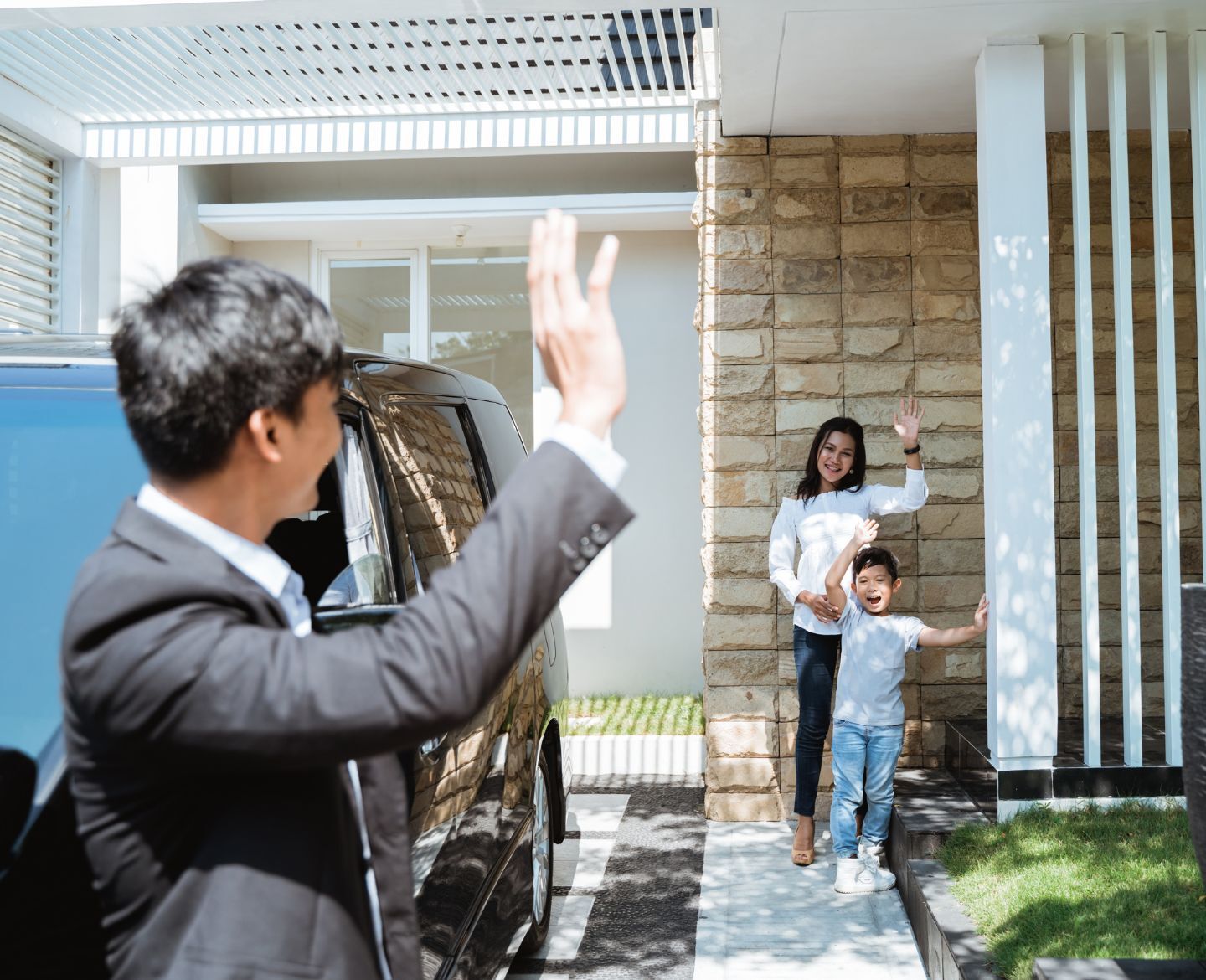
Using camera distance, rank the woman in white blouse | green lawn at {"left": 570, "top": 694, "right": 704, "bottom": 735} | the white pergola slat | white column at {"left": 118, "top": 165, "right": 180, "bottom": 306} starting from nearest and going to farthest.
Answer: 1. the woman in white blouse
2. the white pergola slat
3. green lawn at {"left": 570, "top": 694, "right": 704, "bottom": 735}
4. white column at {"left": 118, "top": 165, "right": 180, "bottom": 306}

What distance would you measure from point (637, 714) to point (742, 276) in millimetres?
3110

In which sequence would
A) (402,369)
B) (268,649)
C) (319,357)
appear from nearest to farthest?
(268,649) < (319,357) < (402,369)

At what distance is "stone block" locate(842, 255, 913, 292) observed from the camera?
252 inches

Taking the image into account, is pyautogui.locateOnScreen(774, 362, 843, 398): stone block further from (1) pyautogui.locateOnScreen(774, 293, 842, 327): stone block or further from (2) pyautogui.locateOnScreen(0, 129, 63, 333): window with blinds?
(2) pyautogui.locateOnScreen(0, 129, 63, 333): window with blinds

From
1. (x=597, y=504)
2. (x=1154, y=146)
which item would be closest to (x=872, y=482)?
(x=1154, y=146)

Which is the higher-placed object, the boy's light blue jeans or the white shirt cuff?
the white shirt cuff

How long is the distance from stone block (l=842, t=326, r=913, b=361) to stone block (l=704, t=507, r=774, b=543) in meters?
0.97

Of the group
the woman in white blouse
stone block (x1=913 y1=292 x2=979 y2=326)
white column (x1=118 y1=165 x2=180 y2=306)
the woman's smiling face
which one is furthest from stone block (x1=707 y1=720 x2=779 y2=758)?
white column (x1=118 y1=165 x2=180 y2=306)

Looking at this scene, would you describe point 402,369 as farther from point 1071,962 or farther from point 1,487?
point 1071,962

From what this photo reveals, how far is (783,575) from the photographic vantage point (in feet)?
18.8

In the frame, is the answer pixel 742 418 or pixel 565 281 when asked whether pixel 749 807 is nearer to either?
pixel 742 418

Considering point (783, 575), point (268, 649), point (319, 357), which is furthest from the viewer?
point (783, 575)

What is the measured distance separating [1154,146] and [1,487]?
4815 mm

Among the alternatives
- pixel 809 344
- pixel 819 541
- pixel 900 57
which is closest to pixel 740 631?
pixel 819 541
